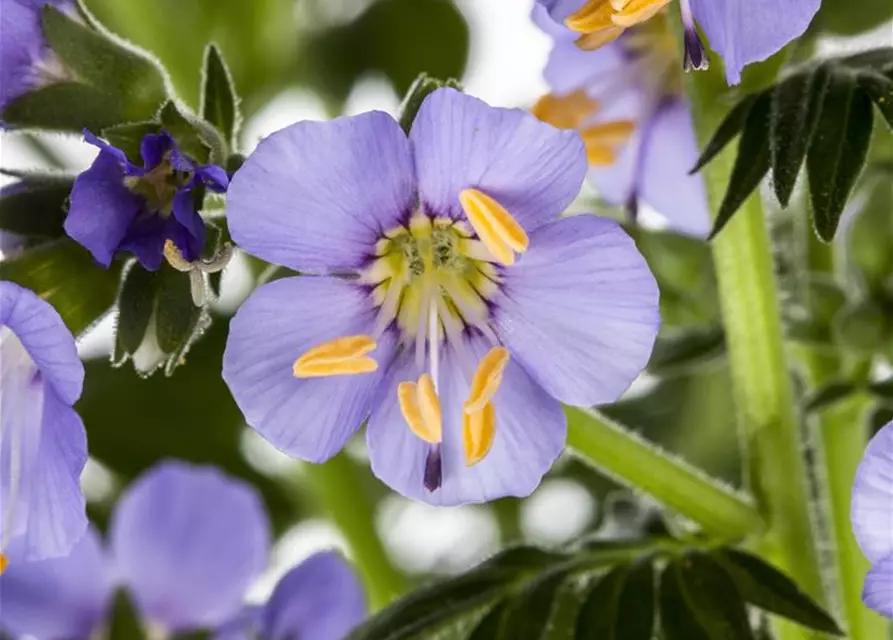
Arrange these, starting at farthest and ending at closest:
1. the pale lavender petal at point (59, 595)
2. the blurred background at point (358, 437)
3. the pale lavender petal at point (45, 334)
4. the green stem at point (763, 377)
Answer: the blurred background at point (358, 437), the pale lavender petal at point (59, 595), the green stem at point (763, 377), the pale lavender petal at point (45, 334)

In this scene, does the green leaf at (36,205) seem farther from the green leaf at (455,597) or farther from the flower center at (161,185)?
the green leaf at (455,597)

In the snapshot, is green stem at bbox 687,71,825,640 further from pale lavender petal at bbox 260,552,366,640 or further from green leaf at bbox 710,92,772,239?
pale lavender petal at bbox 260,552,366,640

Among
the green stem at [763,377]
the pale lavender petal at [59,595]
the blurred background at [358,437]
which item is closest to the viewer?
the green stem at [763,377]

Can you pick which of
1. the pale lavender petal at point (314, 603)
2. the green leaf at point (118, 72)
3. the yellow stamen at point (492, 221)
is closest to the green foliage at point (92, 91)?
the green leaf at point (118, 72)

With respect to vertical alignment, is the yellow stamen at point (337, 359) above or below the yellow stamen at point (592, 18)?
below

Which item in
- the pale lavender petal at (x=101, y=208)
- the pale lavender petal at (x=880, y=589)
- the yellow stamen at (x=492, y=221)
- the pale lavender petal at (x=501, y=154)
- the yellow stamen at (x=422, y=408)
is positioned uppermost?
the pale lavender petal at (x=501, y=154)

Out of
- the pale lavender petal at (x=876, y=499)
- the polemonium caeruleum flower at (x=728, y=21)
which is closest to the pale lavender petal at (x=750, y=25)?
the polemonium caeruleum flower at (x=728, y=21)

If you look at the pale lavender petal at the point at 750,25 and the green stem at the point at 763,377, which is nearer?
the pale lavender petal at the point at 750,25
